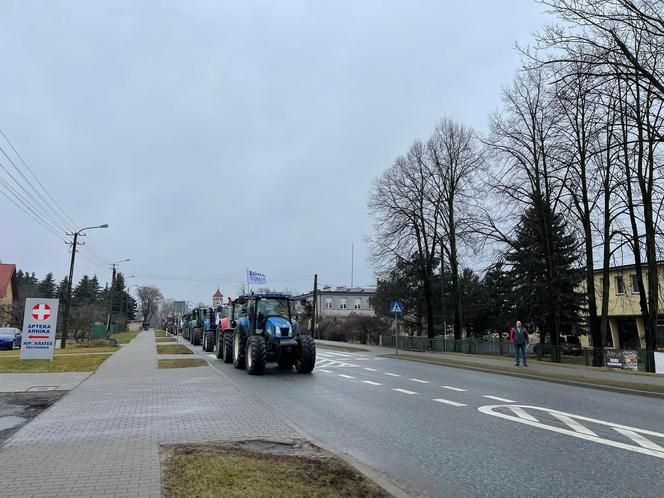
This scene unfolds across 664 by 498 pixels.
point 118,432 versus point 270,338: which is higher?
point 270,338

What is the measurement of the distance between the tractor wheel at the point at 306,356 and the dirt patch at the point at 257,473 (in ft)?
32.8

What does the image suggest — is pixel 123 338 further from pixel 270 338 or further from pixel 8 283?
pixel 270 338

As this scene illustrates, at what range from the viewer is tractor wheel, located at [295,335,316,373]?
16.7 meters

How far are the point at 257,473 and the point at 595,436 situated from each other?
5.34m

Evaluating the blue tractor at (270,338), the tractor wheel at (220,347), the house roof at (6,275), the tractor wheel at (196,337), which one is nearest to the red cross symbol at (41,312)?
the tractor wheel at (220,347)

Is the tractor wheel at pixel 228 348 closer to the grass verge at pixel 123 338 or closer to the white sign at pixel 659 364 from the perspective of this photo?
the white sign at pixel 659 364

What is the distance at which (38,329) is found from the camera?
21.7 meters

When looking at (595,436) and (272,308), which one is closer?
(595,436)

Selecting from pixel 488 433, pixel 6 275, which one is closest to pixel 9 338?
pixel 488 433

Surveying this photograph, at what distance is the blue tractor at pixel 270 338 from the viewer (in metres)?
16.3

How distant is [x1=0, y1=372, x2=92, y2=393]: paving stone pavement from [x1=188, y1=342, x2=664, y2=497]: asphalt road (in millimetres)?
4925

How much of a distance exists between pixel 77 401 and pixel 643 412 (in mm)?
11646

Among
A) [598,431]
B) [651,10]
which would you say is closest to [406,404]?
[598,431]

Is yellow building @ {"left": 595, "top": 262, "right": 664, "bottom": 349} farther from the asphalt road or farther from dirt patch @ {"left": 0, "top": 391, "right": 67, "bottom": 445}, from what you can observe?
dirt patch @ {"left": 0, "top": 391, "right": 67, "bottom": 445}
